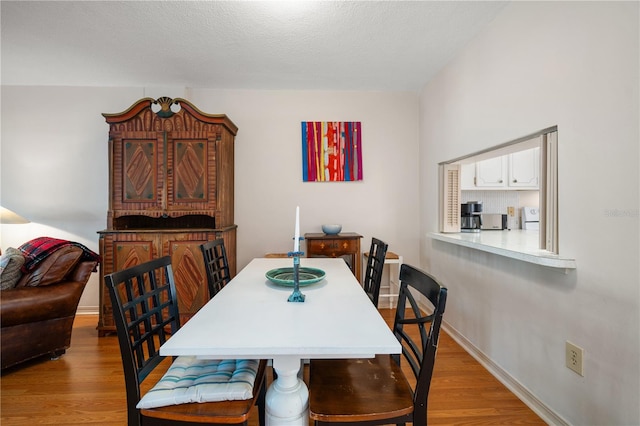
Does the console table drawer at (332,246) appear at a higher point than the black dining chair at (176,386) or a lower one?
higher

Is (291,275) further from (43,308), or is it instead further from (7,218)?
(7,218)

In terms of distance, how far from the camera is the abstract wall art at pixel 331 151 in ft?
11.4

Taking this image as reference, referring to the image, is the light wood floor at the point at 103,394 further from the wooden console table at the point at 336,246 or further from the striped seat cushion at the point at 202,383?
the wooden console table at the point at 336,246

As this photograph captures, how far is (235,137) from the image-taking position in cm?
346

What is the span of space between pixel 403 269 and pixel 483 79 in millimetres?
1704

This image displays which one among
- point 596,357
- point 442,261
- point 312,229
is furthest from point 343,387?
point 312,229

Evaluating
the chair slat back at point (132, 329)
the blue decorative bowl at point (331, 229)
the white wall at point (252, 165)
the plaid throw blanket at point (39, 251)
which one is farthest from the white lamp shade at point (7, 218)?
the blue decorative bowl at point (331, 229)

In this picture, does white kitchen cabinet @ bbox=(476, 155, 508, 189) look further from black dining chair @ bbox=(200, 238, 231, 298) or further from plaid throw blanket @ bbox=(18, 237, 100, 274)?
plaid throw blanket @ bbox=(18, 237, 100, 274)

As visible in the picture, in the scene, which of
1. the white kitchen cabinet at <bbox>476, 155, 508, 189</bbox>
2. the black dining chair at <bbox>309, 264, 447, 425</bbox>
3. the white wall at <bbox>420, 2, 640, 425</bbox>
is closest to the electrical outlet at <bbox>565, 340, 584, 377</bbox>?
the white wall at <bbox>420, 2, 640, 425</bbox>

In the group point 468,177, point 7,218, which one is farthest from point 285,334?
point 7,218

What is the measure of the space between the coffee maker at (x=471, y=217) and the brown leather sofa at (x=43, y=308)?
11.2 ft

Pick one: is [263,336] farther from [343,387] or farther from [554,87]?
[554,87]

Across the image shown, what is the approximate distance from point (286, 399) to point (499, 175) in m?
3.31

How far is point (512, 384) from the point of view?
6.41ft
